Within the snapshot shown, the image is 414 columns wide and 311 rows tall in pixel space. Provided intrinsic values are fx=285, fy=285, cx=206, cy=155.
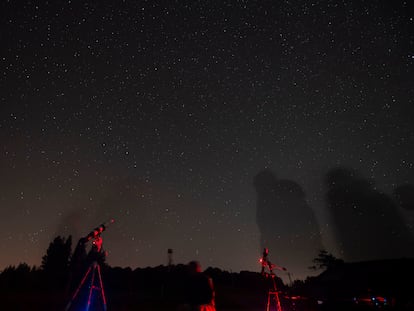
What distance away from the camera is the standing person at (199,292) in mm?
4238

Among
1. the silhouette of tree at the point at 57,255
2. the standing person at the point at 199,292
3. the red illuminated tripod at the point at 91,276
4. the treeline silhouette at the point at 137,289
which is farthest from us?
the silhouette of tree at the point at 57,255

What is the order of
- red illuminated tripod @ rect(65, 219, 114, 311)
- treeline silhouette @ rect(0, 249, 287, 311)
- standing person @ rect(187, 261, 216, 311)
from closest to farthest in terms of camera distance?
standing person @ rect(187, 261, 216, 311)
red illuminated tripod @ rect(65, 219, 114, 311)
treeline silhouette @ rect(0, 249, 287, 311)

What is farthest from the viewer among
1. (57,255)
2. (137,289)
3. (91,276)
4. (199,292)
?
(57,255)

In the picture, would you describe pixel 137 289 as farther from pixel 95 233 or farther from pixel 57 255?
pixel 57 255

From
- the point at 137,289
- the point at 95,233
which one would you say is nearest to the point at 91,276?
the point at 95,233

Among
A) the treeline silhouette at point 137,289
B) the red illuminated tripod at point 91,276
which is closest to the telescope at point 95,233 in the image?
the red illuminated tripod at point 91,276

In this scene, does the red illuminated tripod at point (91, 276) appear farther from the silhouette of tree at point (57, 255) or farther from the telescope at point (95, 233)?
the silhouette of tree at point (57, 255)

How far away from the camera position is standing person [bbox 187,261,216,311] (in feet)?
13.9

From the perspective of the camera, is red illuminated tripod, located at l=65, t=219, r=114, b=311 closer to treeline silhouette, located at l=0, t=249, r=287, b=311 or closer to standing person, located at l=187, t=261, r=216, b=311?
standing person, located at l=187, t=261, r=216, b=311

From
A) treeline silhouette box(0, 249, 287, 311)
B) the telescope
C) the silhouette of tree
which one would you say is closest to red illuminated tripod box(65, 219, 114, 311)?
the telescope

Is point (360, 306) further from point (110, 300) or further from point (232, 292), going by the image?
point (232, 292)

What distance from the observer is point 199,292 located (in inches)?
168

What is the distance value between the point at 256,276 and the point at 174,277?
1230 cm

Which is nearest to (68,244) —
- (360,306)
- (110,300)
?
(110,300)
